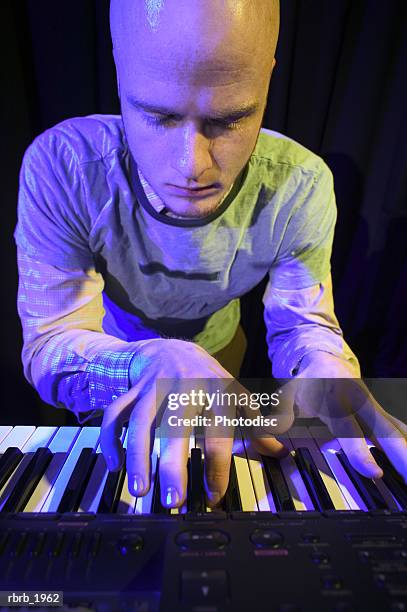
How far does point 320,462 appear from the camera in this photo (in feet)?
2.52

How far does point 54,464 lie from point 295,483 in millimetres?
411

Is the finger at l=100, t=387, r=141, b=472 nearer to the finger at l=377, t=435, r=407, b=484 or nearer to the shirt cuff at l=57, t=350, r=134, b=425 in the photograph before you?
the shirt cuff at l=57, t=350, r=134, b=425

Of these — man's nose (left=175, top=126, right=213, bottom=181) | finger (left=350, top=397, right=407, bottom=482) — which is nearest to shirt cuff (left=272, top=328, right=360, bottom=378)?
finger (left=350, top=397, right=407, bottom=482)

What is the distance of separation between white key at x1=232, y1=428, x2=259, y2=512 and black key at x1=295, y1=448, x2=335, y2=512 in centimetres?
9

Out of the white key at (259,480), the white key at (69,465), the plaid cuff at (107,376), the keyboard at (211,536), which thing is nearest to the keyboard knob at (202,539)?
the keyboard at (211,536)

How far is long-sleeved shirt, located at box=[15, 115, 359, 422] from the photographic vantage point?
2.80 ft

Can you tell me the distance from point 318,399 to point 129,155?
1.99 ft

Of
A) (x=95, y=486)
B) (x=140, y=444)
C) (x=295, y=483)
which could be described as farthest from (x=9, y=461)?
(x=295, y=483)

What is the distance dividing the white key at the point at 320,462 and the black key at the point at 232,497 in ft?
0.49

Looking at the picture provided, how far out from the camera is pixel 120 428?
0.69 meters

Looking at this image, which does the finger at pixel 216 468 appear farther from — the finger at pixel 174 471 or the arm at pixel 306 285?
the arm at pixel 306 285

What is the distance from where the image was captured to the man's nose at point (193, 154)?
68cm

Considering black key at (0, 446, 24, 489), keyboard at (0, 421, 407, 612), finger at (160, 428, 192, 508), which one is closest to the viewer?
keyboard at (0, 421, 407, 612)

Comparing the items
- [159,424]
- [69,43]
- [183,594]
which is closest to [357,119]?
[69,43]
